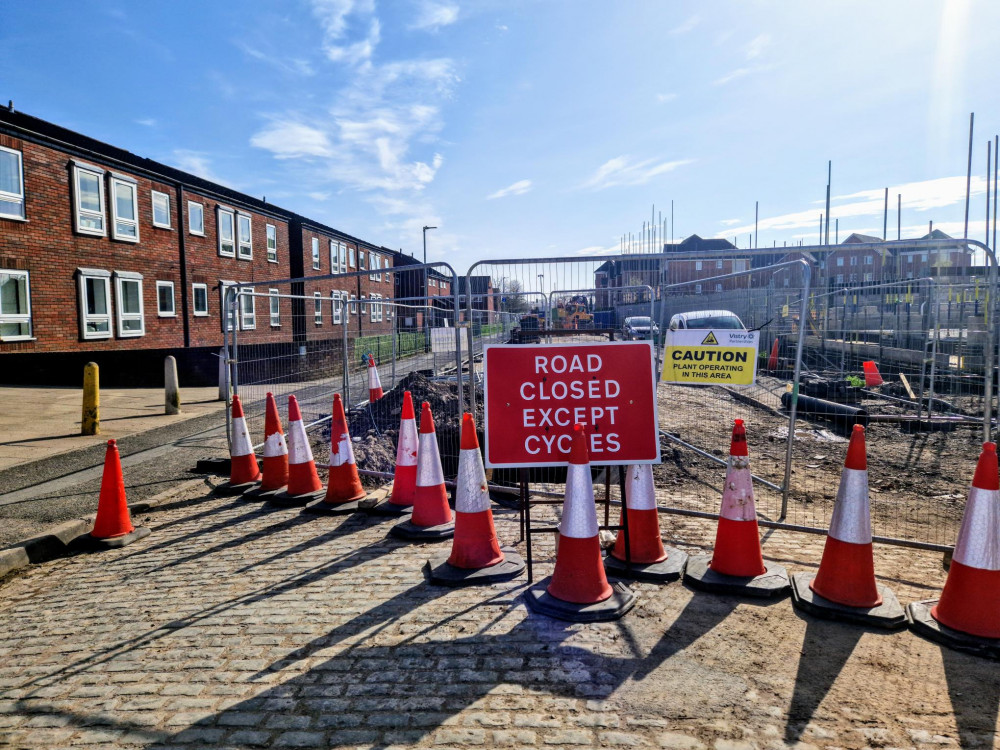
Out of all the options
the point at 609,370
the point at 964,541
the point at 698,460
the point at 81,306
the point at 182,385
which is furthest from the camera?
the point at 182,385

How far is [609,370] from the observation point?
476 cm

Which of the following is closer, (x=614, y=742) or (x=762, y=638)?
(x=614, y=742)

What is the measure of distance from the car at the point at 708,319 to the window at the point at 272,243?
21.6 meters

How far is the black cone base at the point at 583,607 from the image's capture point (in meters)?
3.77

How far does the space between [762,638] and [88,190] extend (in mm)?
19572

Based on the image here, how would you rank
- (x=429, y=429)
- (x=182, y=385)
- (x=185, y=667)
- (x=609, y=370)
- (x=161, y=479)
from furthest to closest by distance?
1. (x=182, y=385)
2. (x=161, y=479)
3. (x=429, y=429)
4. (x=609, y=370)
5. (x=185, y=667)

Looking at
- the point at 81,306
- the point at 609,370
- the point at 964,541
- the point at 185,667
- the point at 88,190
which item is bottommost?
the point at 185,667

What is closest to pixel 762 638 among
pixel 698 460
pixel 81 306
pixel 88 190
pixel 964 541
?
pixel 964 541

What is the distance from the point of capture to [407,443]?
609cm

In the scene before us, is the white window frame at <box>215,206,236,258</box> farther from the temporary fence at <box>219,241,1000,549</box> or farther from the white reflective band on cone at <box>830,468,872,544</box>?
the white reflective band on cone at <box>830,468,872,544</box>

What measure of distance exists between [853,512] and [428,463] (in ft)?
10.7

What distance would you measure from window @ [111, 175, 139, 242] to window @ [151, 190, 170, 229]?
30.2 inches

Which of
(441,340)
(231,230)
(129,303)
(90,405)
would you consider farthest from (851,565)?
(231,230)

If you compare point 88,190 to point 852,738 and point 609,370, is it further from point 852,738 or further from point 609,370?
point 852,738
